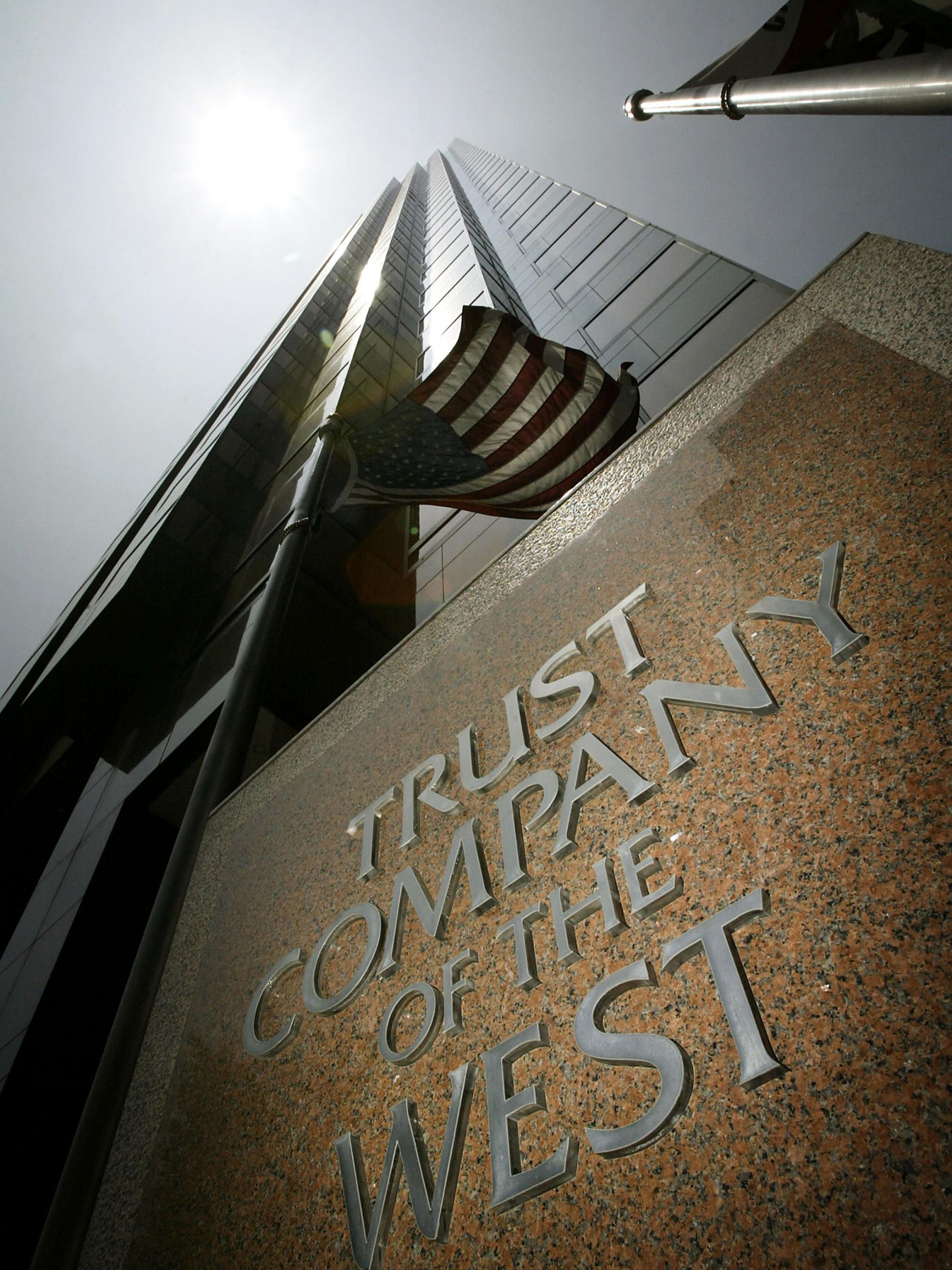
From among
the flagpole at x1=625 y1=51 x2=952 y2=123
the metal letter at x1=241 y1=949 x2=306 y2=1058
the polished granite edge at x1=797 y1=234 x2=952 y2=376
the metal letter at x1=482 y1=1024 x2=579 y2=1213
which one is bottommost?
the metal letter at x1=482 y1=1024 x2=579 y2=1213

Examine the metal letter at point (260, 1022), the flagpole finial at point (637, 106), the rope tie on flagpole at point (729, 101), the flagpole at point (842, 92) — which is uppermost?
the flagpole finial at point (637, 106)

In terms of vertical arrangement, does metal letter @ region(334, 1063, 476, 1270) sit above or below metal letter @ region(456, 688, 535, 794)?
below

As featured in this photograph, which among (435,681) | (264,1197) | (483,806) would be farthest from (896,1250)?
(435,681)

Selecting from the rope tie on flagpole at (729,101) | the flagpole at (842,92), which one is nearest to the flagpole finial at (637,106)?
the flagpole at (842,92)

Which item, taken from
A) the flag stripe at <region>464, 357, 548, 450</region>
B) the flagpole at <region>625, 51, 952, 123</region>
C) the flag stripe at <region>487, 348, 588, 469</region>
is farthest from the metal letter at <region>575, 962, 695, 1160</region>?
the flag stripe at <region>464, 357, 548, 450</region>

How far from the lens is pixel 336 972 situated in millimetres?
2754

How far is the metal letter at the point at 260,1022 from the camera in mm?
2721

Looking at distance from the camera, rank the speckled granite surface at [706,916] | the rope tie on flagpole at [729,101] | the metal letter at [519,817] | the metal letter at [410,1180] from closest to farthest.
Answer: the speckled granite surface at [706,916] < the metal letter at [410,1180] < the metal letter at [519,817] < the rope tie on flagpole at [729,101]

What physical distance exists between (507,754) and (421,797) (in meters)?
0.42

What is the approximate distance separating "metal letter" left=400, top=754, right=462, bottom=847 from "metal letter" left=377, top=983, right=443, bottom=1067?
594mm

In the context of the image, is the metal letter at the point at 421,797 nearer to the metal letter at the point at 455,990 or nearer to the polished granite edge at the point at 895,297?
the metal letter at the point at 455,990

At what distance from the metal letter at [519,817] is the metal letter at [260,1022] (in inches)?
41.0

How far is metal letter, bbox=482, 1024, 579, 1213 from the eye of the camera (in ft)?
5.68

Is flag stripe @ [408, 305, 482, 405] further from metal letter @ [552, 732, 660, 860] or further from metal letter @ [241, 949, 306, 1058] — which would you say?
metal letter @ [241, 949, 306, 1058]
